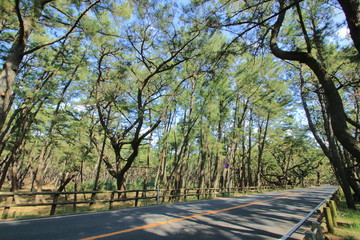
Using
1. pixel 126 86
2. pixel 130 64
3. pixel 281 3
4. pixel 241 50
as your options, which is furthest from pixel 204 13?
pixel 126 86

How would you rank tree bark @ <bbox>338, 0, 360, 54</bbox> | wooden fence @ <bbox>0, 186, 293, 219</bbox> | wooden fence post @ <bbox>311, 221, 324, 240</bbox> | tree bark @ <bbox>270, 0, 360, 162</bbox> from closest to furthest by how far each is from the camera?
1. wooden fence post @ <bbox>311, 221, 324, 240</bbox>
2. tree bark @ <bbox>338, 0, 360, 54</bbox>
3. tree bark @ <bbox>270, 0, 360, 162</bbox>
4. wooden fence @ <bbox>0, 186, 293, 219</bbox>

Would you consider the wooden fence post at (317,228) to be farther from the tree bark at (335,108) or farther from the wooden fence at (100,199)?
the wooden fence at (100,199)

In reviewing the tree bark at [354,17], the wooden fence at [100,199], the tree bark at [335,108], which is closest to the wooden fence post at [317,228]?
the tree bark at [335,108]

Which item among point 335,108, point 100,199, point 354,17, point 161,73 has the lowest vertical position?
point 100,199

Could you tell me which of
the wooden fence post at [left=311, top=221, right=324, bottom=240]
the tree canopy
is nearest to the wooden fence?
the tree canopy

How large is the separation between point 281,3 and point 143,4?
6.93 metres

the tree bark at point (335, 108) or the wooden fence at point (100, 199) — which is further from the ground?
the tree bark at point (335, 108)

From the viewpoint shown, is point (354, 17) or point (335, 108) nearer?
point (354, 17)

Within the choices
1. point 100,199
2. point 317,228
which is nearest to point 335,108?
point 317,228

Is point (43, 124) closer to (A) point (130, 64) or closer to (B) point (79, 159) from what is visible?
(B) point (79, 159)

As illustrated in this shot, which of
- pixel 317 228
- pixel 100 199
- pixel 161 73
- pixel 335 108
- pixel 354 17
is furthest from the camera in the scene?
pixel 161 73

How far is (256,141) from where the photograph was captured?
28.9 meters

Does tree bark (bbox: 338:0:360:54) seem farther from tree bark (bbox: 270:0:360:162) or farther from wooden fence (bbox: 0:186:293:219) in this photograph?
wooden fence (bbox: 0:186:293:219)

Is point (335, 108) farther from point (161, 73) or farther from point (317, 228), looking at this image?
point (161, 73)
